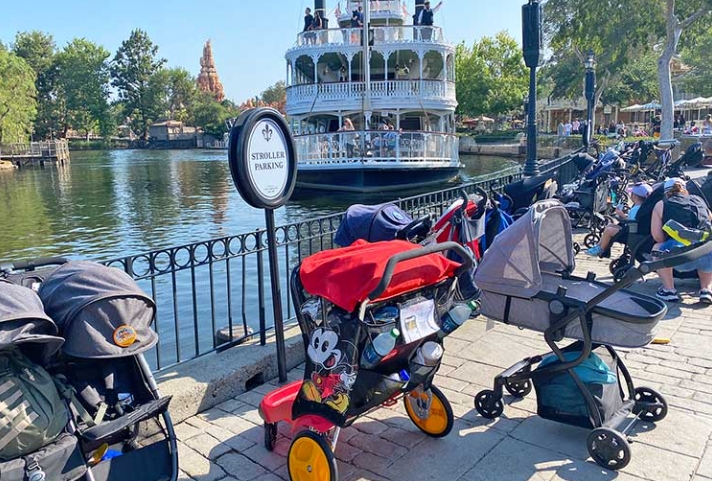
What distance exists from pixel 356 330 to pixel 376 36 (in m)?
25.2

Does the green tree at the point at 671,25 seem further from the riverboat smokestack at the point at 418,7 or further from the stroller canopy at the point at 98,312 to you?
the stroller canopy at the point at 98,312

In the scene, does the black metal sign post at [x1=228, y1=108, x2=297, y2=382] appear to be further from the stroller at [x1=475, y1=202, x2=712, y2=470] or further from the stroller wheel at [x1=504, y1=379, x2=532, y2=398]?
the stroller wheel at [x1=504, y1=379, x2=532, y2=398]

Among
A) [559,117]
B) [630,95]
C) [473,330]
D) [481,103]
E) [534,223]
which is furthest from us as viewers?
[559,117]

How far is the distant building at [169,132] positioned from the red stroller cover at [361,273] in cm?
9513

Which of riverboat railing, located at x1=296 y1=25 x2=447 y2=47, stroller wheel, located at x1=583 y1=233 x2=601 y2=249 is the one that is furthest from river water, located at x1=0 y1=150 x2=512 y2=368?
riverboat railing, located at x1=296 y1=25 x2=447 y2=47

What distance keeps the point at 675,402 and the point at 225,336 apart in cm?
327

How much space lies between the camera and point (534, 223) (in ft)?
11.1

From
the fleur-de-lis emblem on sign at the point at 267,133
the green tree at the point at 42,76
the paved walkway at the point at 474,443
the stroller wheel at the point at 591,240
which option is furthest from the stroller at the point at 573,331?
the green tree at the point at 42,76

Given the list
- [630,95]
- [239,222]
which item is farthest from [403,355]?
[630,95]

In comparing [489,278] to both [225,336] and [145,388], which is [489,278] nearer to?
[145,388]

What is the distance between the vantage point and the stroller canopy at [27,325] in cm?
218

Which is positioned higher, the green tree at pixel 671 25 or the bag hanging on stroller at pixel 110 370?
the green tree at pixel 671 25

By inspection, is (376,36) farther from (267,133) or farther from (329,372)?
(329,372)

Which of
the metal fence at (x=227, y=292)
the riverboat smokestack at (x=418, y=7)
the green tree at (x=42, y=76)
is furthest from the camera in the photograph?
the green tree at (x=42, y=76)
